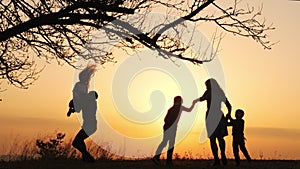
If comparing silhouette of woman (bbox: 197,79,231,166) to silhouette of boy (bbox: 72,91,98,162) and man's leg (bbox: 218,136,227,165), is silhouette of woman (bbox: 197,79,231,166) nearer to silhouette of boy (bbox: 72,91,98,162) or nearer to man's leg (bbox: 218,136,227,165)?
man's leg (bbox: 218,136,227,165)

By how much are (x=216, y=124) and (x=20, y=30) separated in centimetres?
534

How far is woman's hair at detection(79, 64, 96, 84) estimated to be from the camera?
1849 centimetres

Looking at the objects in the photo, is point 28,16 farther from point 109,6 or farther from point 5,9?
point 109,6

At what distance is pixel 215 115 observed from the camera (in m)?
18.8

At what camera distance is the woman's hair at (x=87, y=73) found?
18491mm

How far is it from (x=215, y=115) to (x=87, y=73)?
10.6 feet

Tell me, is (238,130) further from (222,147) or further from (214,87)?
(214,87)

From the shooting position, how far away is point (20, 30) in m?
16.6

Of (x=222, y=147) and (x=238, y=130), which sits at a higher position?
(x=238, y=130)

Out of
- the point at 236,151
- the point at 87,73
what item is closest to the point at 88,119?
the point at 87,73

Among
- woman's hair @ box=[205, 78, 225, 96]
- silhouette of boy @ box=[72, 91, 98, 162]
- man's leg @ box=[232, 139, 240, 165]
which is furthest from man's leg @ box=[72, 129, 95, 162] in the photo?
man's leg @ box=[232, 139, 240, 165]

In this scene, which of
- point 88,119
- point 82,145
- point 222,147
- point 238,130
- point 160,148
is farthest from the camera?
point 238,130

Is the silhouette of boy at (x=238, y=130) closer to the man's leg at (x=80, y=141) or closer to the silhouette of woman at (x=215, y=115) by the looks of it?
the silhouette of woman at (x=215, y=115)

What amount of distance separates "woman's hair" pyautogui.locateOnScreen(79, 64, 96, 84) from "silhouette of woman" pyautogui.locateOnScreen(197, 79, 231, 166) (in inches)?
107
